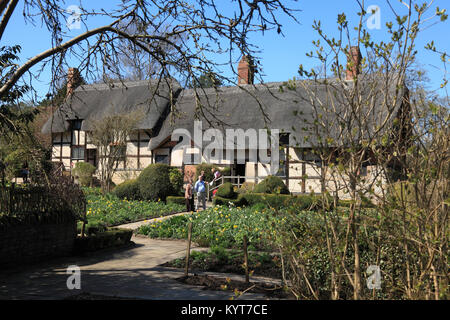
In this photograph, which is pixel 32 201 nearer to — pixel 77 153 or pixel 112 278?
pixel 112 278

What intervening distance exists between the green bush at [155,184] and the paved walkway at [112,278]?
8.57 metres

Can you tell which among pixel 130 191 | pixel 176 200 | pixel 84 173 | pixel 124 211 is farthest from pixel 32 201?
pixel 84 173

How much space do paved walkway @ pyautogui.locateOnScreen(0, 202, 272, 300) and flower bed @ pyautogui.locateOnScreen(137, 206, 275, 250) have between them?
892 mm

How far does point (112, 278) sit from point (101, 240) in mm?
2422

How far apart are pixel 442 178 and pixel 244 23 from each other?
12.4 feet

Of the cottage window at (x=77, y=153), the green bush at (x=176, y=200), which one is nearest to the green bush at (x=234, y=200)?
the green bush at (x=176, y=200)

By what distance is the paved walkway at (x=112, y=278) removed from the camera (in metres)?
5.32

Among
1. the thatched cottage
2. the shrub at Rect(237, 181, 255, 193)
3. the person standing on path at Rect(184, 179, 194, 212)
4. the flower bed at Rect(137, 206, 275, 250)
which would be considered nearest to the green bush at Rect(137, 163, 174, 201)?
the person standing on path at Rect(184, 179, 194, 212)

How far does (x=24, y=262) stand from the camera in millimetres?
7250

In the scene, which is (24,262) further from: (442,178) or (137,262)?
(442,178)

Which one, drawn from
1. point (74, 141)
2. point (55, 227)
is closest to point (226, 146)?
point (74, 141)

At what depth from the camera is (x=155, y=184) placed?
56.8ft

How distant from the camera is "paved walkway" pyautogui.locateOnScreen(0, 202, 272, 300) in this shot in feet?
17.4

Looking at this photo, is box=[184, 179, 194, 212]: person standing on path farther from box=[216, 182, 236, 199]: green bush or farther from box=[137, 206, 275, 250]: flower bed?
box=[137, 206, 275, 250]: flower bed
